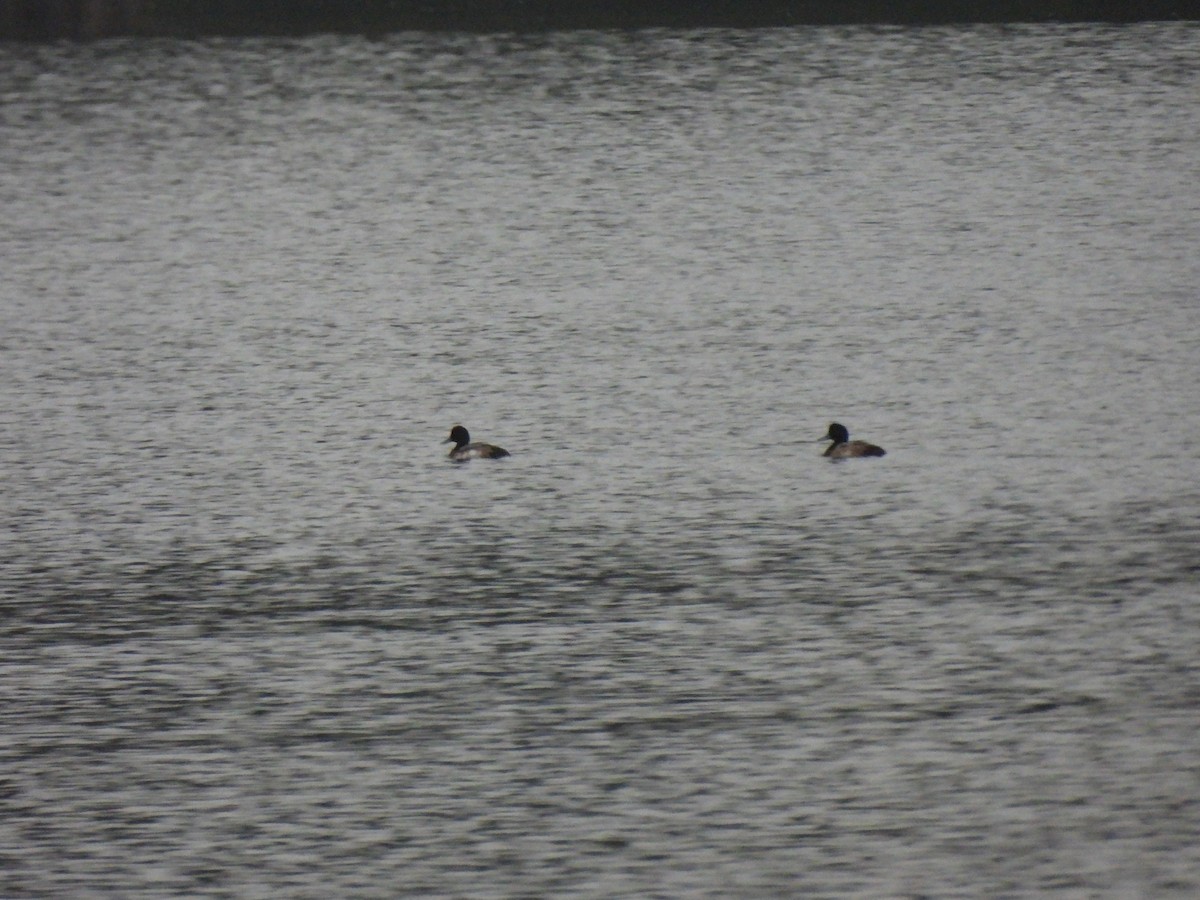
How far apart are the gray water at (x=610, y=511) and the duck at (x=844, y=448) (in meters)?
0.11

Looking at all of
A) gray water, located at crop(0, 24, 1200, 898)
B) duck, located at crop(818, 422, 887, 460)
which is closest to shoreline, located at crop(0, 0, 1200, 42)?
gray water, located at crop(0, 24, 1200, 898)

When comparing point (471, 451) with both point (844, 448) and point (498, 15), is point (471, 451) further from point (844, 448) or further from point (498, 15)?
point (498, 15)

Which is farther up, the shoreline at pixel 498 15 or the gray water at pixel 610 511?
the shoreline at pixel 498 15

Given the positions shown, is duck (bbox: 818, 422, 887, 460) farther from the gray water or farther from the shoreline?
the shoreline

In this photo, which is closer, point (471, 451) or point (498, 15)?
point (471, 451)

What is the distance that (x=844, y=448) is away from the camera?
24.9 feet

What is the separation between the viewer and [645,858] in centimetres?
468

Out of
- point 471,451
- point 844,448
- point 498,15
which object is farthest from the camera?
point 498,15

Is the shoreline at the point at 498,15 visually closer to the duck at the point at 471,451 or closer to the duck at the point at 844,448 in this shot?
the duck at the point at 471,451

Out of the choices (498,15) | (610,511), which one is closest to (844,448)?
(610,511)

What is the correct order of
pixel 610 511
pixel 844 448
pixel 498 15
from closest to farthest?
pixel 610 511
pixel 844 448
pixel 498 15

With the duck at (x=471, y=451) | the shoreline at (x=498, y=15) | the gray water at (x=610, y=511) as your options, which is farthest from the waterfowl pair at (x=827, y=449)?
the shoreline at (x=498, y=15)

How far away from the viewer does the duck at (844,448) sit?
A: 7570 mm

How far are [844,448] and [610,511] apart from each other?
3.37 ft
